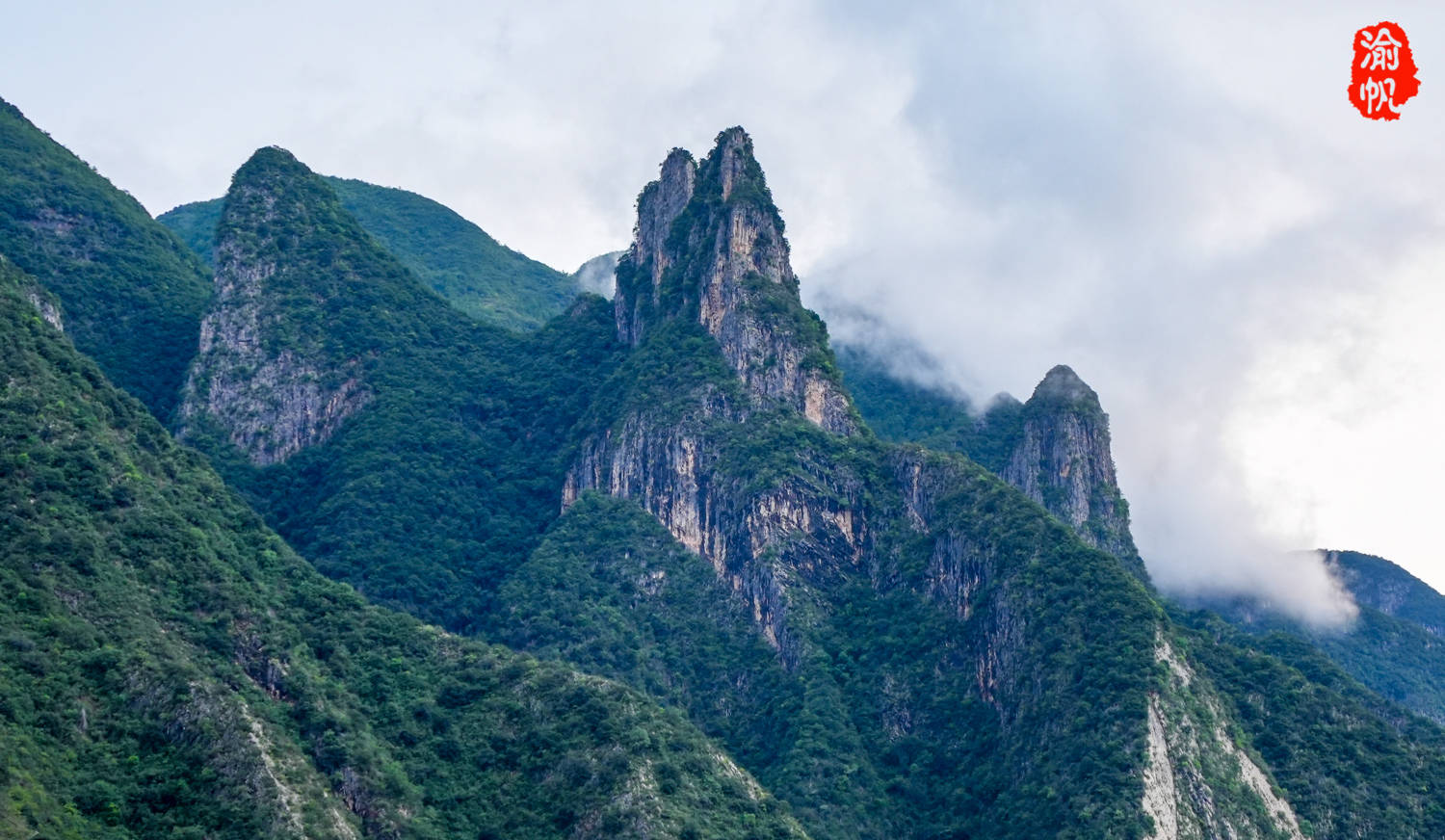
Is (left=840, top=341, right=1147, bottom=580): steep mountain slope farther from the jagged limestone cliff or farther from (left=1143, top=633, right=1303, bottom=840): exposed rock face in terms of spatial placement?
(left=1143, top=633, right=1303, bottom=840): exposed rock face

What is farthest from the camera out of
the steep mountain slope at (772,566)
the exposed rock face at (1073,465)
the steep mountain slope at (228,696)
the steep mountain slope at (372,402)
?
the exposed rock face at (1073,465)

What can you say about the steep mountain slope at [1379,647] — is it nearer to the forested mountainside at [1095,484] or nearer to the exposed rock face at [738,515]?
the forested mountainside at [1095,484]

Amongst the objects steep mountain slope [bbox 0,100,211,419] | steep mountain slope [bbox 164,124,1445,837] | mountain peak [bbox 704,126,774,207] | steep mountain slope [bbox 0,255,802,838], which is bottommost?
steep mountain slope [bbox 0,255,802,838]

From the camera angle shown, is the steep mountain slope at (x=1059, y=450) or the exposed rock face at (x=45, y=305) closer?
the exposed rock face at (x=45, y=305)

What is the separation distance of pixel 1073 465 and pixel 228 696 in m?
94.6

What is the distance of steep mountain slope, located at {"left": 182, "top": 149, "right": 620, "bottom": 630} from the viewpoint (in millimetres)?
134875

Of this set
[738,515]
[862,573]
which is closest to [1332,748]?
[862,573]

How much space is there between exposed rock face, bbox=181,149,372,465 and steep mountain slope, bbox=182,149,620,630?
15cm

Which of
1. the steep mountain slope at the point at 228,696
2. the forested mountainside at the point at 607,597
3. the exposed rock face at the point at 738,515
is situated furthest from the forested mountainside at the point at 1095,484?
the steep mountain slope at the point at 228,696

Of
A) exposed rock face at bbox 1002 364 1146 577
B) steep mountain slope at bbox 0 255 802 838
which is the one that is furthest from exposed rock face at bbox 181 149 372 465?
exposed rock face at bbox 1002 364 1146 577

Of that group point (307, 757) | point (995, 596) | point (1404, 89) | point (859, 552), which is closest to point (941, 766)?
point (995, 596)

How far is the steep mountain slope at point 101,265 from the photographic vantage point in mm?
145375

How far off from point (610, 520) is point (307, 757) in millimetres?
46398

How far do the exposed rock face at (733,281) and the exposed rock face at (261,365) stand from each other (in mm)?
26211
